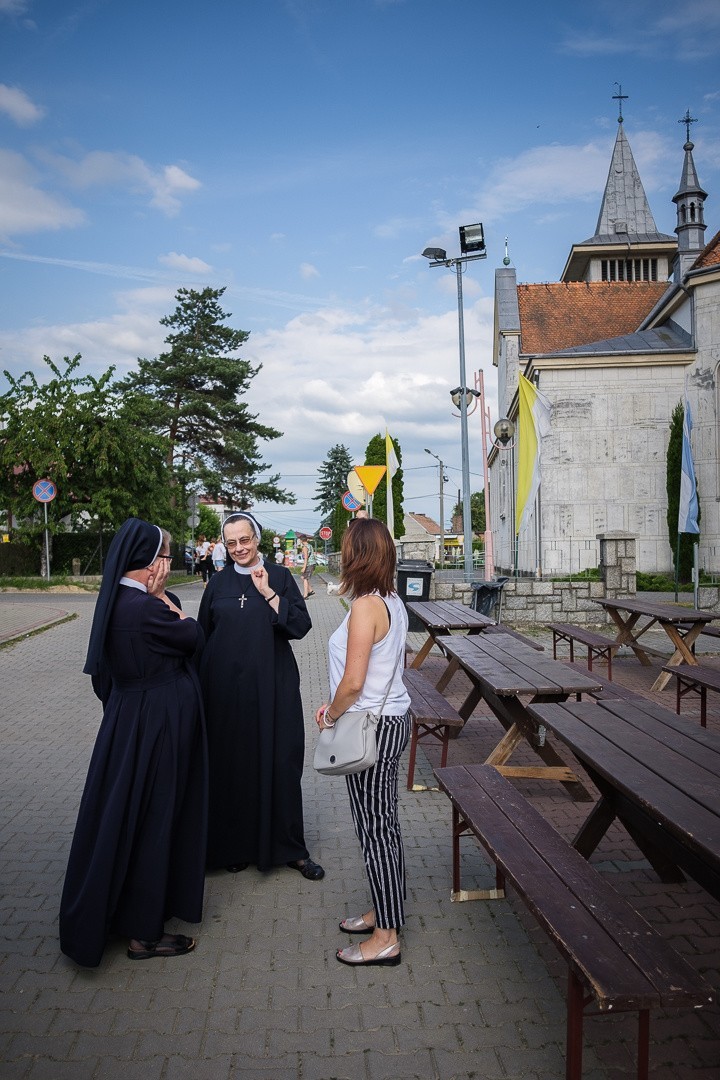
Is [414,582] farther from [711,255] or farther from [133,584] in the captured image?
[711,255]

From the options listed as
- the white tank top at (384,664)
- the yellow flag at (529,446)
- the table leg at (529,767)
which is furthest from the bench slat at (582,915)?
the yellow flag at (529,446)

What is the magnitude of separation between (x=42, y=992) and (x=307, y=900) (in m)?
1.32

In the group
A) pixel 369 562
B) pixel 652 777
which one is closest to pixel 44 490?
pixel 369 562

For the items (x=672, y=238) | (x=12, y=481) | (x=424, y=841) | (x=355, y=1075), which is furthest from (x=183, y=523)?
(x=355, y=1075)

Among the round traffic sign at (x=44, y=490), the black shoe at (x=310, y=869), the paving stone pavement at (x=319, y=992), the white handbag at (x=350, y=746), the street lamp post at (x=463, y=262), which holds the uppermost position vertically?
the street lamp post at (x=463, y=262)

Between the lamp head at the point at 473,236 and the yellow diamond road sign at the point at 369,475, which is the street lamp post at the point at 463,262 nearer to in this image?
the lamp head at the point at 473,236

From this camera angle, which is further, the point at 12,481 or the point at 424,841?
the point at 12,481

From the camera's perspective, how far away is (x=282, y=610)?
14.3 ft

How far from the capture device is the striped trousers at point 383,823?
11.5 feet

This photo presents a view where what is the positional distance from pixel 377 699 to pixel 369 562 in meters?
0.56

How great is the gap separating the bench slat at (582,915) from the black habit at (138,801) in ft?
4.10

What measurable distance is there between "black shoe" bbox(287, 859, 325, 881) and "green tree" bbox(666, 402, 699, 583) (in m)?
21.7

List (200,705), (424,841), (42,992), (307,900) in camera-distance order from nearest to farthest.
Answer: (42,992), (200,705), (307,900), (424,841)

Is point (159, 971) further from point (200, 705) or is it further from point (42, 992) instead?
point (200, 705)
